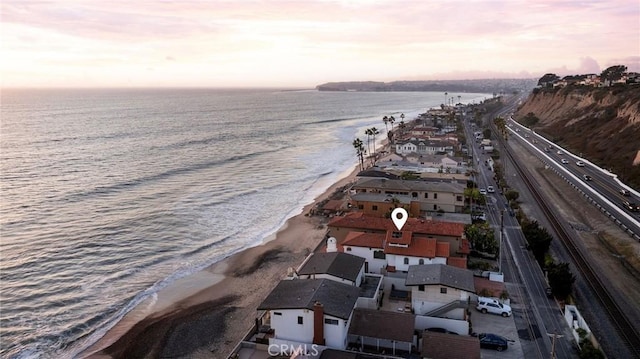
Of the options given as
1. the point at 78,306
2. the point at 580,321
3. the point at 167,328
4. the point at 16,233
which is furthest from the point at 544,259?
the point at 16,233

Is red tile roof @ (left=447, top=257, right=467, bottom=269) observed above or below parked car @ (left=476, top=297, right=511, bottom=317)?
above

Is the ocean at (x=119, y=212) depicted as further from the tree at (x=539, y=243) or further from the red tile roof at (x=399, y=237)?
the tree at (x=539, y=243)

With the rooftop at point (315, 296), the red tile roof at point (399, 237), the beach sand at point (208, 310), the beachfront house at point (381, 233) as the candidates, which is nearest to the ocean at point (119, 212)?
the beach sand at point (208, 310)

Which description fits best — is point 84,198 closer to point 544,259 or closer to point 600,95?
point 544,259

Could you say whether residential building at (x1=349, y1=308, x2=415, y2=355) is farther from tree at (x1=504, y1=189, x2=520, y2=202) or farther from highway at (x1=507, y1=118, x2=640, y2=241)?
tree at (x1=504, y1=189, x2=520, y2=202)

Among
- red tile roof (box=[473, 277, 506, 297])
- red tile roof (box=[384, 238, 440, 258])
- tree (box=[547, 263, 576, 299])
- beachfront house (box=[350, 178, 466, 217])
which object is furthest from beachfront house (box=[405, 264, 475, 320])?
beachfront house (box=[350, 178, 466, 217])

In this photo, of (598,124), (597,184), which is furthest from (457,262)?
(598,124)
